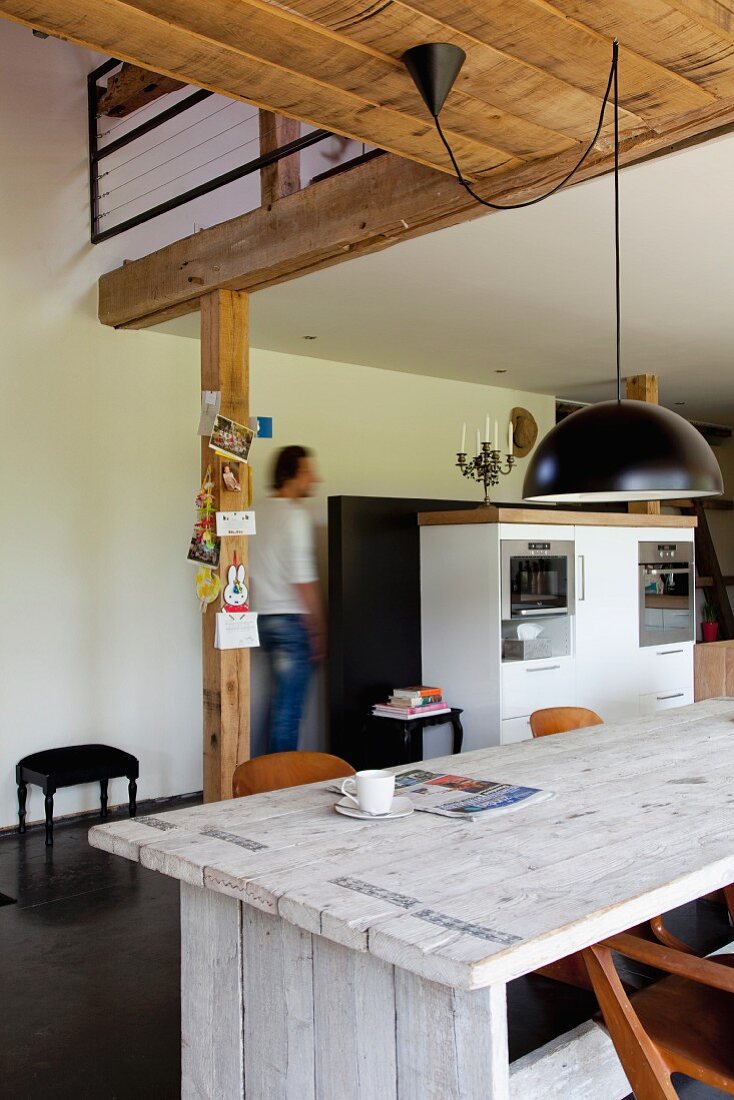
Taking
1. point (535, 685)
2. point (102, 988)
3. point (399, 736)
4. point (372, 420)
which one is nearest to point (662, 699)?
point (535, 685)

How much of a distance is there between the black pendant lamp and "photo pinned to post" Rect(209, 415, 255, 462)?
6.60 feet

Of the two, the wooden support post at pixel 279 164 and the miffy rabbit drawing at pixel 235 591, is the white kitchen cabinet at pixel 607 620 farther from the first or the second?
the wooden support post at pixel 279 164

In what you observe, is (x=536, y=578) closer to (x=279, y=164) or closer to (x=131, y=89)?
(x=279, y=164)

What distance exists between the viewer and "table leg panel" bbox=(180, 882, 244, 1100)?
6.50 ft

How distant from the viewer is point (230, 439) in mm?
4281

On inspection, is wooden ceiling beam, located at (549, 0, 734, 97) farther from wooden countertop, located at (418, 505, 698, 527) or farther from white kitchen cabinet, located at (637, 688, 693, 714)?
white kitchen cabinet, located at (637, 688, 693, 714)

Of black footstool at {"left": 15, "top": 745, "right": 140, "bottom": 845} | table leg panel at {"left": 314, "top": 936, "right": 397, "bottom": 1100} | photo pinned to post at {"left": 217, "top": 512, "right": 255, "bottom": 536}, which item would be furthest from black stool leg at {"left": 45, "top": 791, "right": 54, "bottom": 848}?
table leg panel at {"left": 314, "top": 936, "right": 397, "bottom": 1100}

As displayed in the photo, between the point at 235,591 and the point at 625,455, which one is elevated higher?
the point at 625,455

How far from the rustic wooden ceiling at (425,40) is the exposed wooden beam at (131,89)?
2.53 metres

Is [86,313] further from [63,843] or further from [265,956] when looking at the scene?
[265,956]

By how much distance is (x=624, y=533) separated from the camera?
6094 mm

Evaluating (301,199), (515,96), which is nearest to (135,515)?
(301,199)

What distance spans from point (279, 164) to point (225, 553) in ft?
5.27

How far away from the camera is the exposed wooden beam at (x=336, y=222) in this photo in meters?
3.00
